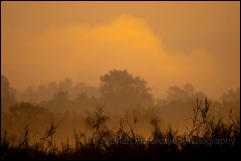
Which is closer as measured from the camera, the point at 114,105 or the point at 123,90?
the point at 114,105

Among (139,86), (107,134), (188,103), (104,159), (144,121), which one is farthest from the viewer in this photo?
(139,86)

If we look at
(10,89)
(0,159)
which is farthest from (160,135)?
(10,89)

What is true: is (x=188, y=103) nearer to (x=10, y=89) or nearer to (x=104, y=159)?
(x=10, y=89)

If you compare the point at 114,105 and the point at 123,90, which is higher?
the point at 123,90

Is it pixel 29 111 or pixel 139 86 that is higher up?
pixel 139 86

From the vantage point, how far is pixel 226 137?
8.73 ft

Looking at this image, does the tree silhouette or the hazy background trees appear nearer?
the hazy background trees

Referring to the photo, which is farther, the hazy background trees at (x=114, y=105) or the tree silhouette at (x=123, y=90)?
the tree silhouette at (x=123, y=90)

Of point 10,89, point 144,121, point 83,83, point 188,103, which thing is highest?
point 83,83

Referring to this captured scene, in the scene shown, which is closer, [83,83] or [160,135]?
[160,135]

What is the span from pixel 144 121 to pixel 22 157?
108ft

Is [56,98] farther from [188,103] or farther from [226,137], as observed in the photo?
[226,137]

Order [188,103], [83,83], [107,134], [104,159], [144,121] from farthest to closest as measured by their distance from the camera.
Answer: [83,83] → [188,103] → [144,121] → [107,134] → [104,159]

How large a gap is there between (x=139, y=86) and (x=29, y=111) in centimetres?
3673
